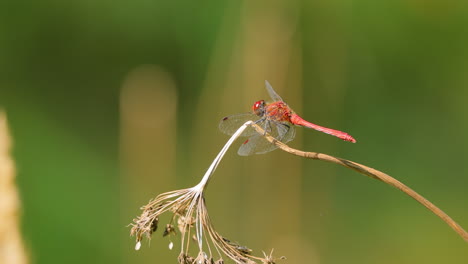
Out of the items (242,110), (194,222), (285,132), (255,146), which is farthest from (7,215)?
(242,110)

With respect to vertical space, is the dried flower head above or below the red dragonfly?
below

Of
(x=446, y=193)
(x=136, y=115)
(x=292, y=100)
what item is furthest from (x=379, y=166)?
(x=136, y=115)

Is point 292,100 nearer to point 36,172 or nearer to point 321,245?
point 321,245

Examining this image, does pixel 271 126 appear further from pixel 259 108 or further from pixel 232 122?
pixel 232 122

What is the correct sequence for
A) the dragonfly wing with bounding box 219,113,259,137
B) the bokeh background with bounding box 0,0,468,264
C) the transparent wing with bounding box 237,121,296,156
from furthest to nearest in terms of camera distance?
the bokeh background with bounding box 0,0,468,264 < the dragonfly wing with bounding box 219,113,259,137 < the transparent wing with bounding box 237,121,296,156

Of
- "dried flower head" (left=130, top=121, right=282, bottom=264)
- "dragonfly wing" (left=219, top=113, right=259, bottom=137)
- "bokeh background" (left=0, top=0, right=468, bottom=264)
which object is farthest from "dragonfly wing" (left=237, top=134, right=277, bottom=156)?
"bokeh background" (left=0, top=0, right=468, bottom=264)

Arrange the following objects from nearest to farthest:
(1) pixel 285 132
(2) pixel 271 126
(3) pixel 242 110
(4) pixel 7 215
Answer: (4) pixel 7 215 < (2) pixel 271 126 < (1) pixel 285 132 < (3) pixel 242 110

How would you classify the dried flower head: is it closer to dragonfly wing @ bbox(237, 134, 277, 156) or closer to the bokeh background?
dragonfly wing @ bbox(237, 134, 277, 156)

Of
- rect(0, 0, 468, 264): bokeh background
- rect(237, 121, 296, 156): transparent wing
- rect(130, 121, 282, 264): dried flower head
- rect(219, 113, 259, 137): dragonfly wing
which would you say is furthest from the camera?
rect(0, 0, 468, 264): bokeh background
